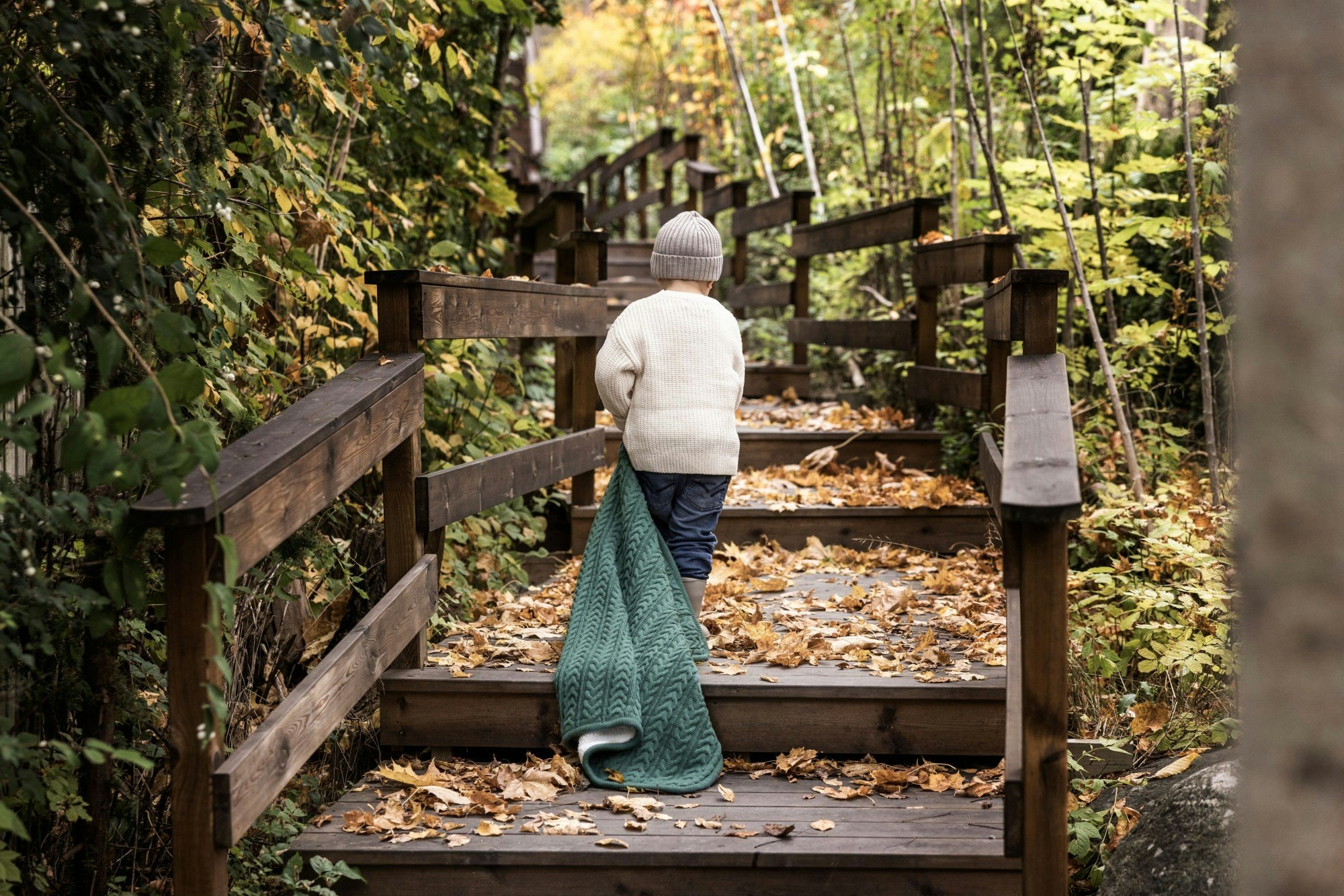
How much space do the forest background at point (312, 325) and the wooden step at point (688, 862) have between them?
0.16 m

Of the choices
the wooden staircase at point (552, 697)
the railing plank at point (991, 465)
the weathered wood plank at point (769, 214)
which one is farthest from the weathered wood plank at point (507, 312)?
the weathered wood plank at point (769, 214)

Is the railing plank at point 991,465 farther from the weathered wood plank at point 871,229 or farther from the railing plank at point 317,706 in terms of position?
the weathered wood plank at point 871,229

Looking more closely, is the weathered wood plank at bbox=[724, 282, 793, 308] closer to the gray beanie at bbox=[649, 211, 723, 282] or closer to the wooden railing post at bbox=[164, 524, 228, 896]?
the gray beanie at bbox=[649, 211, 723, 282]

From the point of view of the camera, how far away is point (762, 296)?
29.5 feet

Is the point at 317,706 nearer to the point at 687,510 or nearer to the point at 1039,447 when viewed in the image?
the point at 687,510

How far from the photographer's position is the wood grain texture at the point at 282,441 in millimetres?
2166

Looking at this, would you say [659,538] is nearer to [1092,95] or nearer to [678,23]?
[1092,95]

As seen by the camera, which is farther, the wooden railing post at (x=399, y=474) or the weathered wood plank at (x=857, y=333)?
the weathered wood plank at (x=857, y=333)

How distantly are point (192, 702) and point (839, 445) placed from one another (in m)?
4.25

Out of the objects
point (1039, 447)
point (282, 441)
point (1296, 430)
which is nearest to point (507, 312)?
point (282, 441)

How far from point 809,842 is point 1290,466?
6.52 feet

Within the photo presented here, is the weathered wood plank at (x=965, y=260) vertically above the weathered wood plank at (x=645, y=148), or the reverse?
the weathered wood plank at (x=645, y=148)

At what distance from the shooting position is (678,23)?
1517cm

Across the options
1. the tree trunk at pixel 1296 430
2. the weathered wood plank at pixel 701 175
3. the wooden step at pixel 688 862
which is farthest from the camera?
the weathered wood plank at pixel 701 175
